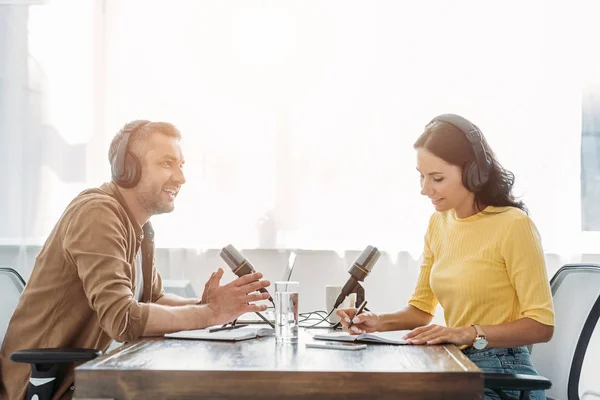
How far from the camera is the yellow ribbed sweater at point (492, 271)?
5.82 feet

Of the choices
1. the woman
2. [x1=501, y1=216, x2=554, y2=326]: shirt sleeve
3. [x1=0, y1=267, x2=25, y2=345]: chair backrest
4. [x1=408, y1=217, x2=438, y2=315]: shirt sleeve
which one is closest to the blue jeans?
the woman

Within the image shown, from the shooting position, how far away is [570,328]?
1.90m

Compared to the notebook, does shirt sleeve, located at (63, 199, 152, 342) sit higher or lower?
higher

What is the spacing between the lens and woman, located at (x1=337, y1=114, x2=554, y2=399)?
5.65 ft

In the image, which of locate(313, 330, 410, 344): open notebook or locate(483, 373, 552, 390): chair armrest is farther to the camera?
locate(313, 330, 410, 344): open notebook

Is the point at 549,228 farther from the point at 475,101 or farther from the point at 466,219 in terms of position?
the point at 466,219

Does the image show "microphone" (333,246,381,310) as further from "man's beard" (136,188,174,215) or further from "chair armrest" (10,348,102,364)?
"chair armrest" (10,348,102,364)

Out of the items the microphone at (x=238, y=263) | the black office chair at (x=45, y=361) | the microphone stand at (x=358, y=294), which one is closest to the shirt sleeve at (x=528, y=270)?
the microphone stand at (x=358, y=294)

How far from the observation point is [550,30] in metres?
3.21

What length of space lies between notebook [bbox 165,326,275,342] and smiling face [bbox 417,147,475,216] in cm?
62

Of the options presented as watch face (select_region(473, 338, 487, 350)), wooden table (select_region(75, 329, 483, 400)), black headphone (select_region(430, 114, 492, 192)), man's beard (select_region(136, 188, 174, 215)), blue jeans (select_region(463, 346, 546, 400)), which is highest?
black headphone (select_region(430, 114, 492, 192))

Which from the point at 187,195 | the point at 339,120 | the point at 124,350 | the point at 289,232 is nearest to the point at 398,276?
the point at 289,232

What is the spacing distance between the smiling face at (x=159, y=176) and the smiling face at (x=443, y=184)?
79 cm

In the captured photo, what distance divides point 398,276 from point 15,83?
206 cm
